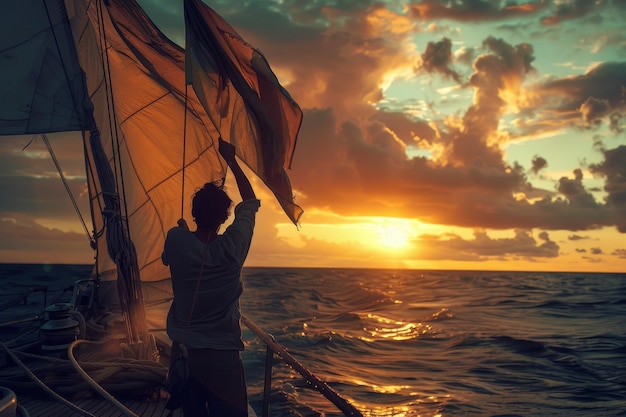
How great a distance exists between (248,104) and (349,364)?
17460 mm

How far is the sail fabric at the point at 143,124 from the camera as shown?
9.08m

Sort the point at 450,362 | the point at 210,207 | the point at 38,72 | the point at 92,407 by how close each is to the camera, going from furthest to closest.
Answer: the point at 450,362
the point at 38,72
the point at 92,407
the point at 210,207

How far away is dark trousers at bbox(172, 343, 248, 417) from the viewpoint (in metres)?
3.82

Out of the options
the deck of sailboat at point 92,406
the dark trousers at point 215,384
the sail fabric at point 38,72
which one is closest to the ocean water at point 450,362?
the deck of sailboat at point 92,406

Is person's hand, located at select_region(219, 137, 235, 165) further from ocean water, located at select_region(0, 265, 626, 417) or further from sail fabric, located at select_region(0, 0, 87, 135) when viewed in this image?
ocean water, located at select_region(0, 265, 626, 417)

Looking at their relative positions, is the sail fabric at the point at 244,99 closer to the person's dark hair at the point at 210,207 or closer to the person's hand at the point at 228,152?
the person's hand at the point at 228,152

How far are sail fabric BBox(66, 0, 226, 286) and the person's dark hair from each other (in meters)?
5.24

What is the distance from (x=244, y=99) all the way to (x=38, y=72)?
4729 millimetres

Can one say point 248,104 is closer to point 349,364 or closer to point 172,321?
point 172,321

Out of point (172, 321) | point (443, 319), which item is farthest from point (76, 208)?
point (443, 319)

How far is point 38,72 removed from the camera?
27.8 ft

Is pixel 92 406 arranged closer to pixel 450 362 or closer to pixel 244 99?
pixel 244 99

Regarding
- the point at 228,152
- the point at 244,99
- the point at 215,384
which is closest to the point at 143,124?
the point at 244,99

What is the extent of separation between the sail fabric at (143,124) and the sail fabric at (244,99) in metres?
3.49
